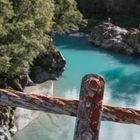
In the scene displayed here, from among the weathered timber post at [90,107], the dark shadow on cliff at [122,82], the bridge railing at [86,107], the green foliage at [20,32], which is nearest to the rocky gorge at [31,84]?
the green foliage at [20,32]

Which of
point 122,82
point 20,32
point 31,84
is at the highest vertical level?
point 20,32

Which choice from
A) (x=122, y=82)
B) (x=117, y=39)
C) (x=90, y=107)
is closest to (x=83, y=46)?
(x=117, y=39)

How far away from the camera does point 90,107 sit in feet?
10.1

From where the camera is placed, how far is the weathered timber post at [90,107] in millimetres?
3072

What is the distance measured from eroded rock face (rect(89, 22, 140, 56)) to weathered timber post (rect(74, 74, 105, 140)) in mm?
37064

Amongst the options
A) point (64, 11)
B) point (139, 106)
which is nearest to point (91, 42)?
point (64, 11)

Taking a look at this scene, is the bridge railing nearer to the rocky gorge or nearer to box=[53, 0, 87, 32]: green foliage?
the rocky gorge

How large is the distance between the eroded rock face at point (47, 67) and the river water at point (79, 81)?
65 centimetres

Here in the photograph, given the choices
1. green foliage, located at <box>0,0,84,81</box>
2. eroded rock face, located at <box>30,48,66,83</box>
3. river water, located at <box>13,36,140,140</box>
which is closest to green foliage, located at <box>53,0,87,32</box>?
eroded rock face, located at <box>30,48,66,83</box>

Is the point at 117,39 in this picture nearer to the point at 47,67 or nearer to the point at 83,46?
the point at 83,46

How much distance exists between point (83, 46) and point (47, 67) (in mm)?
13253

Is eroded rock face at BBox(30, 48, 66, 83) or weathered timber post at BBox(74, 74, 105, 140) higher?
weathered timber post at BBox(74, 74, 105, 140)

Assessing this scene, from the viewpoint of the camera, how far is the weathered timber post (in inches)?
121

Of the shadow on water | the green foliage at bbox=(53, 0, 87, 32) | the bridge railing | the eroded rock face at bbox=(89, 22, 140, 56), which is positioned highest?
the bridge railing
